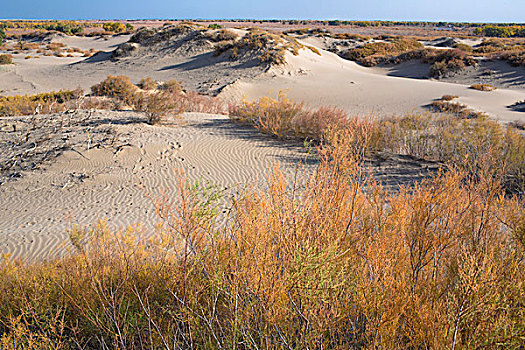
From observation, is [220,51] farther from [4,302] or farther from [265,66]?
[4,302]

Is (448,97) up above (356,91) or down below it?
below

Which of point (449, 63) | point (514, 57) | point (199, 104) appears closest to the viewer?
point (199, 104)

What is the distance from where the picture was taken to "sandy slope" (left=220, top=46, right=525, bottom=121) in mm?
17734

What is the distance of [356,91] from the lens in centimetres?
2122

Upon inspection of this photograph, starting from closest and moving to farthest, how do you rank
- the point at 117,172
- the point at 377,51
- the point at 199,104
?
1. the point at 117,172
2. the point at 199,104
3. the point at 377,51

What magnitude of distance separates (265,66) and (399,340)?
77.0 ft

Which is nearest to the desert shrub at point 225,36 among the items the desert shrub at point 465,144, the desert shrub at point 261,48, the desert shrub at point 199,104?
the desert shrub at point 261,48

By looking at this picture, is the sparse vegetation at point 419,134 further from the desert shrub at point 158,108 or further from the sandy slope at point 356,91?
the sandy slope at point 356,91

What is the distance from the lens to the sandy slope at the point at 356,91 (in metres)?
17.7

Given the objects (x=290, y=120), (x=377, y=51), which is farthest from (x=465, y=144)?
(x=377, y=51)

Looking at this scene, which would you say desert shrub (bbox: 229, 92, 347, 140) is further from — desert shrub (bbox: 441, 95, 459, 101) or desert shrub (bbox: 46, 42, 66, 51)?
desert shrub (bbox: 46, 42, 66, 51)

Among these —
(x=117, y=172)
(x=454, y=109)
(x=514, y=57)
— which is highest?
(x=514, y=57)

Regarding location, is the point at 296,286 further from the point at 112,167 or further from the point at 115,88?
the point at 115,88

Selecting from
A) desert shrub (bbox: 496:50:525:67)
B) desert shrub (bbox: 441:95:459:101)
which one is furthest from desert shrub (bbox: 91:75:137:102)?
desert shrub (bbox: 496:50:525:67)
